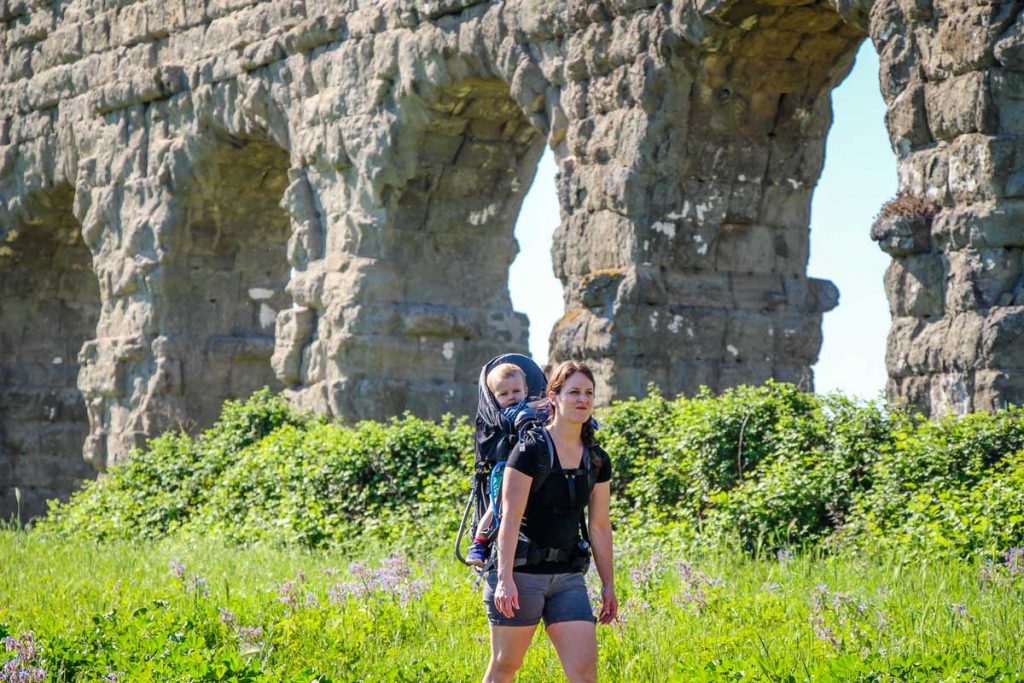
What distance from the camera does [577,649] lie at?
5164mm

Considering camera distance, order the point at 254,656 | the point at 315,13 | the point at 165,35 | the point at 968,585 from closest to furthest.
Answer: the point at 254,656 < the point at 968,585 < the point at 315,13 < the point at 165,35

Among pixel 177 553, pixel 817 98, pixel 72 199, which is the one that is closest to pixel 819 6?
pixel 817 98

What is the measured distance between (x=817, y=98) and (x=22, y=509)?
37.6ft

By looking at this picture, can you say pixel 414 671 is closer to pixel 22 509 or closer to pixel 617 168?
pixel 617 168

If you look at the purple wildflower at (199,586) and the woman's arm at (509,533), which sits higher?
the woman's arm at (509,533)

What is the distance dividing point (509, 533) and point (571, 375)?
0.52 meters

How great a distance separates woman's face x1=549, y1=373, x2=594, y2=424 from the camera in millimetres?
5227

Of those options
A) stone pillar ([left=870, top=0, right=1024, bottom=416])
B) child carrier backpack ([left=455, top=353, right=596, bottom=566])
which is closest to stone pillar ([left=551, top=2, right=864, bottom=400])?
stone pillar ([left=870, top=0, right=1024, bottom=416])

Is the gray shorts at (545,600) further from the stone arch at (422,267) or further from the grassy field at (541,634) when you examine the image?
the stone arch at (422,267)

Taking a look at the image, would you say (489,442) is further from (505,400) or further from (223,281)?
(223,281)

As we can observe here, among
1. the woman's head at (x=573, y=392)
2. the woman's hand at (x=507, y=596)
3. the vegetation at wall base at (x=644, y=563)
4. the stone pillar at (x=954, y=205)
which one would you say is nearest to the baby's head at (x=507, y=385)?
the woman's head at (x=573, y=392)

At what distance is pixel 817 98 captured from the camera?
37.2 ft

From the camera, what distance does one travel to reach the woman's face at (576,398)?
5227 mm

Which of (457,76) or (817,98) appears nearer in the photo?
(817,98)
